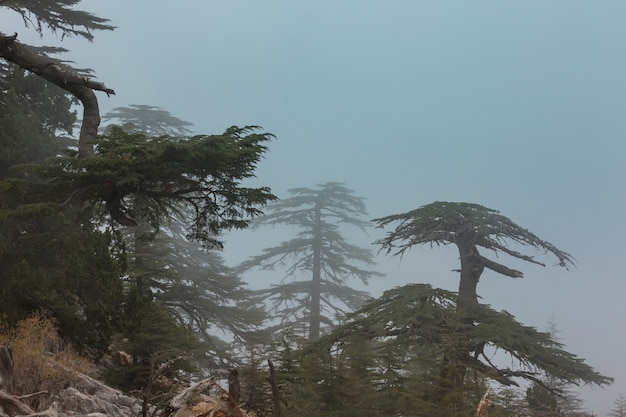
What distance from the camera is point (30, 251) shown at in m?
11.5

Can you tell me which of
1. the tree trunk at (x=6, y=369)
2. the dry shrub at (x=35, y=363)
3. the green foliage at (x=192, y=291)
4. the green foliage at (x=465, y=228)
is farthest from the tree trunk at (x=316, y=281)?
the tree trunk at (x=6, y=369)

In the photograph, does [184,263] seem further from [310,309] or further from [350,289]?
[350,289]

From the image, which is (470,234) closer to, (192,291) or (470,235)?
(470,235)

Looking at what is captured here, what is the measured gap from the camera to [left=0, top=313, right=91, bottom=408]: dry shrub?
27.3 ft

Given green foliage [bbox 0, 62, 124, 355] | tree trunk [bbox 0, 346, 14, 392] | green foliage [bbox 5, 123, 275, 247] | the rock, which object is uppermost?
green foliage [bbox 5, 123, 275, 247]

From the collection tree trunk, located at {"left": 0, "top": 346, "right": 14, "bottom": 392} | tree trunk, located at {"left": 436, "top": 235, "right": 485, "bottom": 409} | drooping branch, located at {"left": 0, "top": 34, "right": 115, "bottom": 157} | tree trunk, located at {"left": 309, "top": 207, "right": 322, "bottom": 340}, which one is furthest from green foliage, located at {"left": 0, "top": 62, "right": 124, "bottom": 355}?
tree trunk, located at {"left": 309, "top": 207, "right": 322, "bottom": 340}

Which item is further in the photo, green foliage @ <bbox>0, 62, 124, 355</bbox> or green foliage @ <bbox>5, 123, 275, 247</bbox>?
green foliage @ <bbox>0, 62, 124, 355</bbox>

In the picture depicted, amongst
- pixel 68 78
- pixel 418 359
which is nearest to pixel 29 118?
pixel 68 78

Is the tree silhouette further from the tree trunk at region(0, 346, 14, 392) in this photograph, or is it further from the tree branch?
the tree trunk at region(0, 346, 14, 392)

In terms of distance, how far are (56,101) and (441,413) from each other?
14777 millimetres

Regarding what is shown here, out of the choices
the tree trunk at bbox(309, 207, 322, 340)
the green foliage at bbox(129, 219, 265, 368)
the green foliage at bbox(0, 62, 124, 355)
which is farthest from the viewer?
the tree trunk at bbox(309, 207, 322, 340)

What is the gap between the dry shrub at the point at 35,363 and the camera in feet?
27.3

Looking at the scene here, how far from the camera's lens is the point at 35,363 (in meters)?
8.70

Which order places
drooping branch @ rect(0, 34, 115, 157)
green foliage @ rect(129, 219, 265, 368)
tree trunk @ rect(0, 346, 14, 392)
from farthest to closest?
green foliage @ rect(129, 219, 265, 368), drooping branch @ rect(0, 34, 115, 157), tree trunk @ rect(0, 346, 14, 392)
